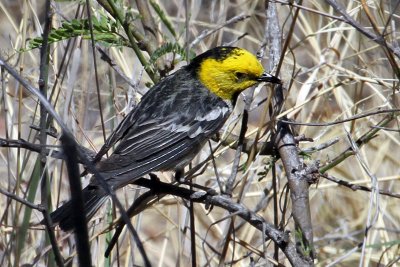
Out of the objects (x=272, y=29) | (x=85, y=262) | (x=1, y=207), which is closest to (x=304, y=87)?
(x=272, y=29)

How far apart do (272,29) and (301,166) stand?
61 cm

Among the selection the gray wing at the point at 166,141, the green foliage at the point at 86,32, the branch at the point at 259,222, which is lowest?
the branch at the point at 259,222

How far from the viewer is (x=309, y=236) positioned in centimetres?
259

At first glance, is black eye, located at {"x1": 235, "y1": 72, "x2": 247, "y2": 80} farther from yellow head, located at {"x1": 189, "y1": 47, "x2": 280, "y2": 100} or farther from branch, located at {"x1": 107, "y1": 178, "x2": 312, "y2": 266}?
branch, located at {"x1": 107, "y1": 178, "x2": 312, "y2": 266}

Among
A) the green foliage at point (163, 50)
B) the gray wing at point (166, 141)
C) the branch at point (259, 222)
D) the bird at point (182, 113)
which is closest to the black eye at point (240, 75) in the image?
the bird at point (182, 113)

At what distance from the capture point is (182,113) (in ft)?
12.3

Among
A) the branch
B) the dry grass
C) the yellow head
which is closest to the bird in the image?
the yellow head

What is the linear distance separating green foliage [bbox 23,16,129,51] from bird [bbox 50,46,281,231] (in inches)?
15.1

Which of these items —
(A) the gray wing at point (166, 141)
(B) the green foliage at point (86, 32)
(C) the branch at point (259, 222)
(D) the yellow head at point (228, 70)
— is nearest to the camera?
(C) the branch at point (259, 222)

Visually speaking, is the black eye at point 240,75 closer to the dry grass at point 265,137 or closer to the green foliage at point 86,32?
the dry grass at point 265,137

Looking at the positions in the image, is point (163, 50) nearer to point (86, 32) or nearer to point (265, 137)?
point (86, 32)

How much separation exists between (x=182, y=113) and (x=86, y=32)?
0.96 m

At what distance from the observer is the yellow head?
3.54m

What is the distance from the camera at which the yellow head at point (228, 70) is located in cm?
354
